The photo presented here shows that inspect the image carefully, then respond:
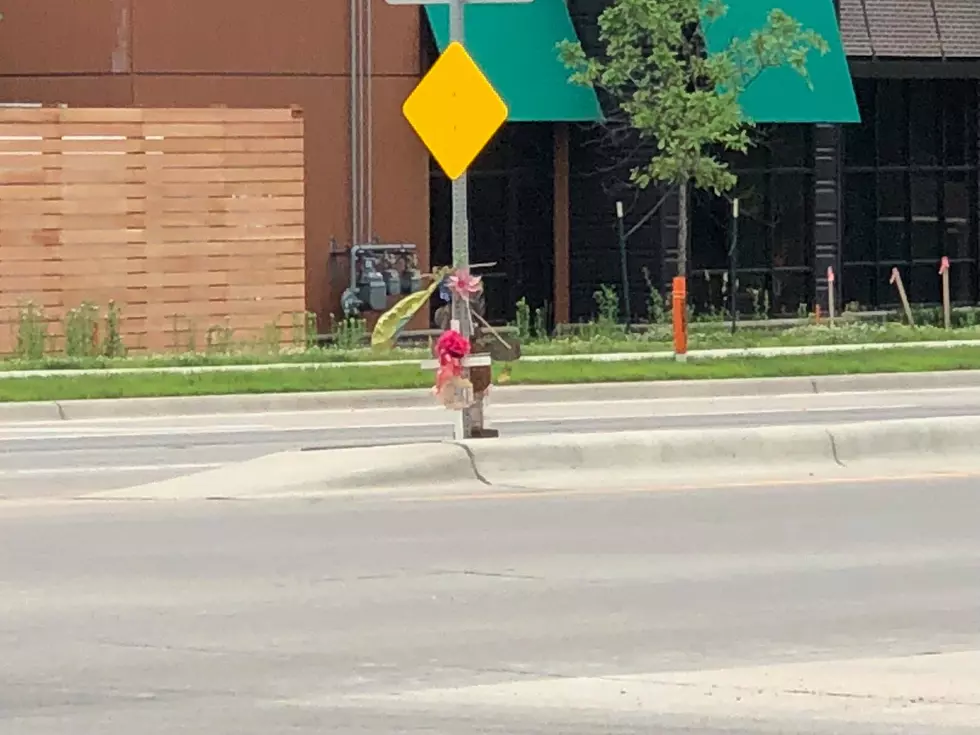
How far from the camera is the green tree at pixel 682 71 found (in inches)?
1032

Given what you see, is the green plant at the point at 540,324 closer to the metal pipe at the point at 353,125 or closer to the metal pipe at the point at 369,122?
the metal pipe at the point at 369,122

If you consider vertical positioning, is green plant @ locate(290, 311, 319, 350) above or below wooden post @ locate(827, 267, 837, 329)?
below

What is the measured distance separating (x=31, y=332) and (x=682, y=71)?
29.0 feet

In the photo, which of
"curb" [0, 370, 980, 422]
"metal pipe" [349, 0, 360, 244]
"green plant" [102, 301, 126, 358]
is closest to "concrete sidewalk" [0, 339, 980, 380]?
"curb" [0, 370, 980, 422]

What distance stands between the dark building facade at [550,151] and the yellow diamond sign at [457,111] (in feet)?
45.8

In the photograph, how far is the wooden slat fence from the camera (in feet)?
82.7

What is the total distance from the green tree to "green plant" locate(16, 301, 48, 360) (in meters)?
7.48

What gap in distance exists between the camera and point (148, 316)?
25.9 metres

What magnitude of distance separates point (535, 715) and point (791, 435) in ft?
22.0

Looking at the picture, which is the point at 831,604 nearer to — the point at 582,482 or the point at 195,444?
the point at 582,482

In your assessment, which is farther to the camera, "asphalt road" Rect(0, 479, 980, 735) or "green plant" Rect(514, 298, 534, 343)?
"green plant" Rect(514, 298, 534, 343)

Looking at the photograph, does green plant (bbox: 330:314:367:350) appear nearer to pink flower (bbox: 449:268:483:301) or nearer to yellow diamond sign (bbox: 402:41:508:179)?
yellow diamond sign (bbox: 402:41:508:179)

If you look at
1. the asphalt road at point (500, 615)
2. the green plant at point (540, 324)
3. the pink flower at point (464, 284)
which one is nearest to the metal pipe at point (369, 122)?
the green plant at point (540, 324)

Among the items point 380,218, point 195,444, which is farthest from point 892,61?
point 195,444
